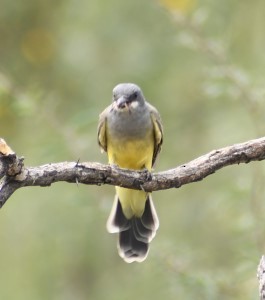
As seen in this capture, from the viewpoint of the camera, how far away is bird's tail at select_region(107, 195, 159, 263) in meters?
4.96

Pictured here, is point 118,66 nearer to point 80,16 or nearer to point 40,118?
point 80,16

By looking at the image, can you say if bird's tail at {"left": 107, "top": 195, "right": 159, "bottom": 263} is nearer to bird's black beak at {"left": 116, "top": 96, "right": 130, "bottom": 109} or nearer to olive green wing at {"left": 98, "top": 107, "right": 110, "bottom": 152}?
olive green wing at {"left": 98, "top": 107, "right": 110, "bottom": 152}

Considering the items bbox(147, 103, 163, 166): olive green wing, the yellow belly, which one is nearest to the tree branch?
the yellow belly

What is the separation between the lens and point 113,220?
5.09 meters

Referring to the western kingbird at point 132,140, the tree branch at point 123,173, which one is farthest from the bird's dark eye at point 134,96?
the tree branch at point 123,173

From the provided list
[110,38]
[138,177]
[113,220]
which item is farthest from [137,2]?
[138,177]

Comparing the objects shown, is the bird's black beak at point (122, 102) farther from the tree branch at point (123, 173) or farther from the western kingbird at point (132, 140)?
the tree branch at point (123, 173)

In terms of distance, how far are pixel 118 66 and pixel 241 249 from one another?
2350 mm

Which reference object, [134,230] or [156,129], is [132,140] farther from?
[134,230]

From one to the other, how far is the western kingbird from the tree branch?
84 centimetres

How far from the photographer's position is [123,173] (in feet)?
12.5

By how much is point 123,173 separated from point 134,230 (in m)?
1.23

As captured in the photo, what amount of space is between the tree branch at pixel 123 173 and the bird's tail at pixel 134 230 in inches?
44.9

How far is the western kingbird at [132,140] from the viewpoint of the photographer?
4.71 metres
